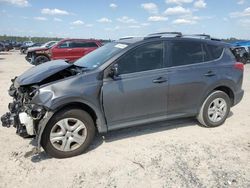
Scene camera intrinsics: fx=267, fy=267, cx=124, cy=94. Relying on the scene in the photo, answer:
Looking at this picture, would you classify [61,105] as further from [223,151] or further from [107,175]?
[223,151]

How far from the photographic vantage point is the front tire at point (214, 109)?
5.19m

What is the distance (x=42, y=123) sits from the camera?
12.5 feet

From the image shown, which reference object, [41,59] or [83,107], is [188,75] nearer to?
[83,107]

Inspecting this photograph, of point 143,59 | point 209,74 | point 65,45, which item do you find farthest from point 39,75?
point 65,45

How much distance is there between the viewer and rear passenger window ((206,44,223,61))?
17.1ft

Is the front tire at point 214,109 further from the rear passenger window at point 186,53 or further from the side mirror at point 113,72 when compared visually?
the side mirror at point 113,72

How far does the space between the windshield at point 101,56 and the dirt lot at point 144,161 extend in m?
1.34

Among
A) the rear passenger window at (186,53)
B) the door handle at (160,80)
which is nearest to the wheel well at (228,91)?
the rear passenger window at (186,53)

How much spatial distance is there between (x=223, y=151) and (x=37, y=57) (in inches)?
600

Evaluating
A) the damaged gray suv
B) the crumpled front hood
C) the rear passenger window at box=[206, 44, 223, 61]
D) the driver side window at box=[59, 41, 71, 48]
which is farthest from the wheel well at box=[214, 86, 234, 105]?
the driver side window at box=[59, 41, 71, 48]

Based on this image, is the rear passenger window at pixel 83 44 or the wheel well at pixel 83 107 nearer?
the wheel well at pixel 83 107

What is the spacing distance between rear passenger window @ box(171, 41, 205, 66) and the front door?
0.91 feet

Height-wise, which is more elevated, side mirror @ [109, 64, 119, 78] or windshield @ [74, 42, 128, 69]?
windshield @ [74, 42, 128, 69]

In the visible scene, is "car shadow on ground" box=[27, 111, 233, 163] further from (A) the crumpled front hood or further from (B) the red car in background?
(B) the red car in background
